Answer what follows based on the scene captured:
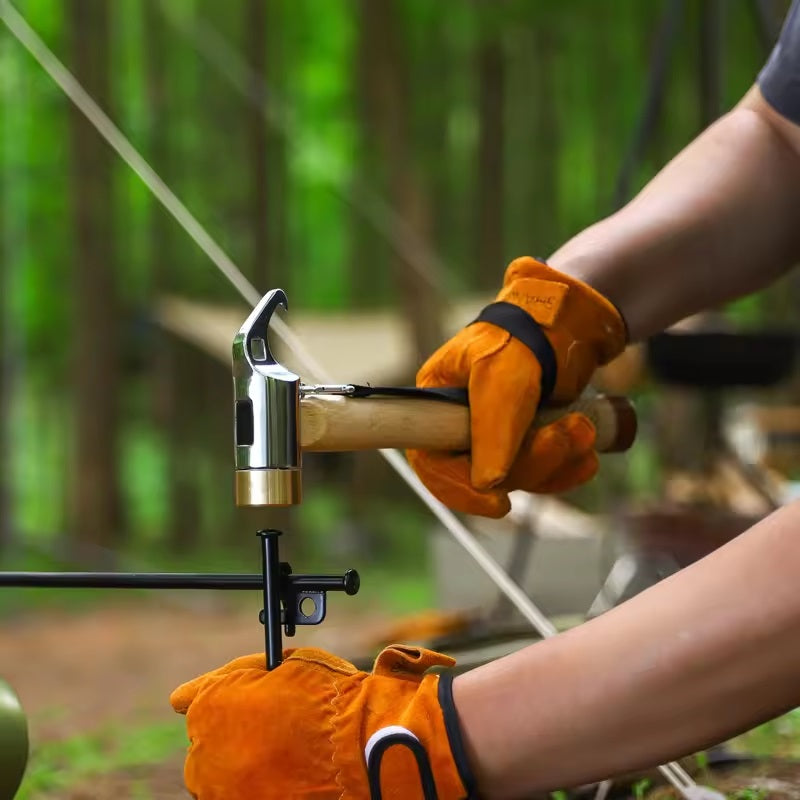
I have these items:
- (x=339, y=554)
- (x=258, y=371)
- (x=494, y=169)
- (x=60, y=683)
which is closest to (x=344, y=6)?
(x=494, y=169)

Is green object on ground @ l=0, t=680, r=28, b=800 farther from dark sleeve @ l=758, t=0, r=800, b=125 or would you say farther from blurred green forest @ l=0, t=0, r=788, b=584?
blurred green forest @ l=0, t=0, r=788, b=584

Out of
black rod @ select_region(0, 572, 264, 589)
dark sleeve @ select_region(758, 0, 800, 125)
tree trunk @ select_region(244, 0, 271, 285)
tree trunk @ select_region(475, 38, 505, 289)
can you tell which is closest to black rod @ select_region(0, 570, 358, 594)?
black rod @ select_region(0, 572, 264, 589)

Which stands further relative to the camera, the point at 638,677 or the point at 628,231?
the point at 628,231

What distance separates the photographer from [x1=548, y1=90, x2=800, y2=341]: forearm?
149cm

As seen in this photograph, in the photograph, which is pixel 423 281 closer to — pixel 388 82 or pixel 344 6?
pixel 388 82

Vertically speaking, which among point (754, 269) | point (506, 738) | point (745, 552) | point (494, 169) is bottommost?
point (506, 738)

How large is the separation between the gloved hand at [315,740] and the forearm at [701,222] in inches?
23.0

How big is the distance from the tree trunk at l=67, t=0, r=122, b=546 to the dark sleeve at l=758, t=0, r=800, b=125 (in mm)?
7319

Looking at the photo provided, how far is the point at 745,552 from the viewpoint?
106cm

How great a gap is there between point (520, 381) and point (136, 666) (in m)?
4.43

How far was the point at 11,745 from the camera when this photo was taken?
4.67 feet

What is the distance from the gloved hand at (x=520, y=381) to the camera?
138cm

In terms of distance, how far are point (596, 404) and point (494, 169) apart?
327 inches

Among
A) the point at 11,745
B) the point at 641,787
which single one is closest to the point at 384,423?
the point at 11,745
